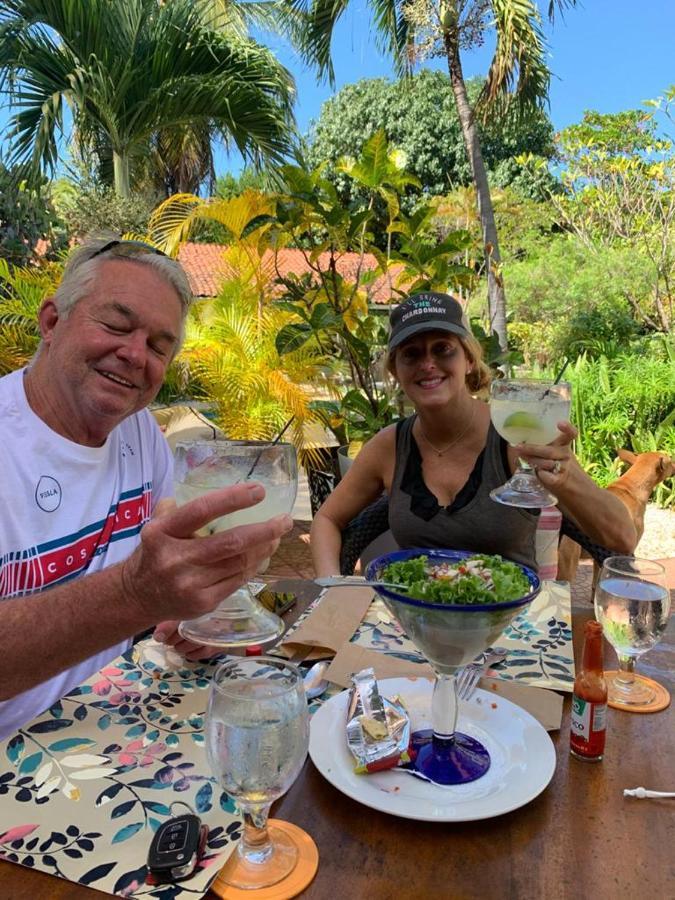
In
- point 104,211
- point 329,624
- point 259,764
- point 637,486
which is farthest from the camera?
point 104,211

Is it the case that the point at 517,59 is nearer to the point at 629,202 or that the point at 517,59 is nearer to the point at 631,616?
the point at 629,202

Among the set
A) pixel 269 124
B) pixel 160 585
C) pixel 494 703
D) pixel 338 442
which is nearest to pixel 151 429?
pixel 160 585

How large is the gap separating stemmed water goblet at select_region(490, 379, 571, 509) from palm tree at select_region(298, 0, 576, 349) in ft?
19.1

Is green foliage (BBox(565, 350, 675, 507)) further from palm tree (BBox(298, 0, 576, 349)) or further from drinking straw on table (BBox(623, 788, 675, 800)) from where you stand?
drinking straw on table (BBox(623, 788, 675, 800))

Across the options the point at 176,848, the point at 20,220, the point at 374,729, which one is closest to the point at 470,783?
the point at 374,729

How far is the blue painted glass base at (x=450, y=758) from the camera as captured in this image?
3.48 feet

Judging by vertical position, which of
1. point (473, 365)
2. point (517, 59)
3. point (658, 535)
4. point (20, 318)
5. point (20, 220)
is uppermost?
point (517, 59)

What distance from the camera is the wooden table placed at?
86 cm

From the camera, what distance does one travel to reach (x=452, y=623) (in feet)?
3.26

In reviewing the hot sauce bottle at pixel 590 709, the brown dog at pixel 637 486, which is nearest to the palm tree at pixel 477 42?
the brown dog at pixel 637 486

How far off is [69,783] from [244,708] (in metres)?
0.38

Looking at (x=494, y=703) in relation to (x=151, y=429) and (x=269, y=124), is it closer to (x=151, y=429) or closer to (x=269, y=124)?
(x=151, y=429)

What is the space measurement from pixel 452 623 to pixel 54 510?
1.05 m

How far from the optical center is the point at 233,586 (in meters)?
1.01
